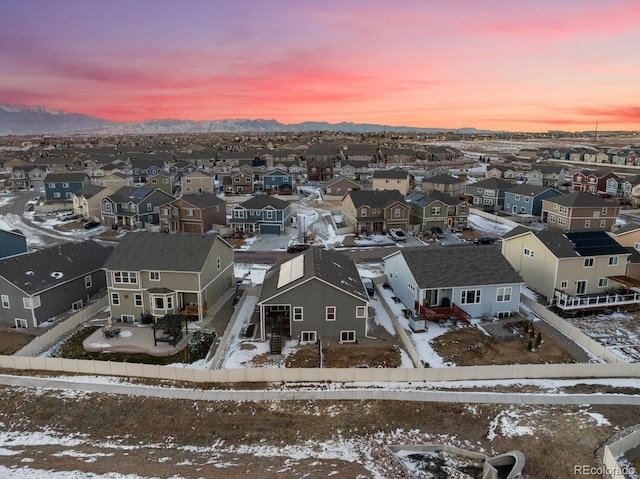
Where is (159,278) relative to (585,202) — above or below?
below

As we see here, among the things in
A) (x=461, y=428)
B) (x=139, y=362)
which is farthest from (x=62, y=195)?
(x=461, y=428)

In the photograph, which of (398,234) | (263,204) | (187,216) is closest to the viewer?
(398,234)

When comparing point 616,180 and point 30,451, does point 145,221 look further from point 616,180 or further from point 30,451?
point 616,180

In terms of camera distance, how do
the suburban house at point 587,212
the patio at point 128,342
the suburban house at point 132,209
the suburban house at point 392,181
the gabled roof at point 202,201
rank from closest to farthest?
the patio at point 128,342 → the suburban house at point 587,212 → the gabled roof at point 202,201 → the suburban house at point 132,209 → the suburban house at point 392,181

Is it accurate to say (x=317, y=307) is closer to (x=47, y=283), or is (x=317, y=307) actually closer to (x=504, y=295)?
(x=504, y=295)

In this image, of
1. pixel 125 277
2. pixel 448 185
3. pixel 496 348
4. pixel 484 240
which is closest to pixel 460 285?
pixel 496 348

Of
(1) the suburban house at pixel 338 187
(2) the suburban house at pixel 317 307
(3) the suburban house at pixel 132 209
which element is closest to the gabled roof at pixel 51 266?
(2) the suburban house at pixel 317 307

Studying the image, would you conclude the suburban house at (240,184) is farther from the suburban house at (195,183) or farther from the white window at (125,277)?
the white window at (125,277)
